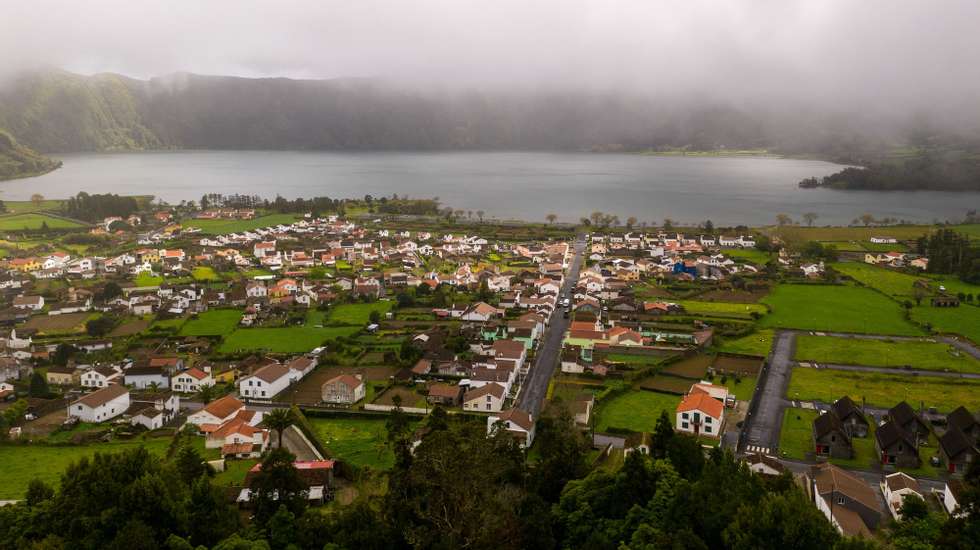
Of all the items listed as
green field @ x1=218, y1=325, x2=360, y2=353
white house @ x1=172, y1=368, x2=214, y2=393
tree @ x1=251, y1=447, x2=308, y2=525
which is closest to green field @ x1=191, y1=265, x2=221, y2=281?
green field @ x1=218, y1=325, x2=360, y2=353

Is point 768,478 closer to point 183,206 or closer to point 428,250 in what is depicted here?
point 428,250

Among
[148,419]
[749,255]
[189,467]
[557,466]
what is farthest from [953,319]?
[148,419]

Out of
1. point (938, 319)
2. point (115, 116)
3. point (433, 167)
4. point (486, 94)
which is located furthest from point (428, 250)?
point (486, 94)

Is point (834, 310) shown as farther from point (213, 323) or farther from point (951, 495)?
point (213, 323)

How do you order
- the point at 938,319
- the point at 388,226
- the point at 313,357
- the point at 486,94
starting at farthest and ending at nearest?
the point at 486,94
the point at 388,226
the point at 938,319
the point at 313,357

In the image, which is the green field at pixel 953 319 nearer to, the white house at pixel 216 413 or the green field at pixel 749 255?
the green field at pixel 749 255

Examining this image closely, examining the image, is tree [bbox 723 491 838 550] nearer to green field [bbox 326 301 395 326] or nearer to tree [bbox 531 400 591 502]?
tree [bbox 531 400 591 502]
